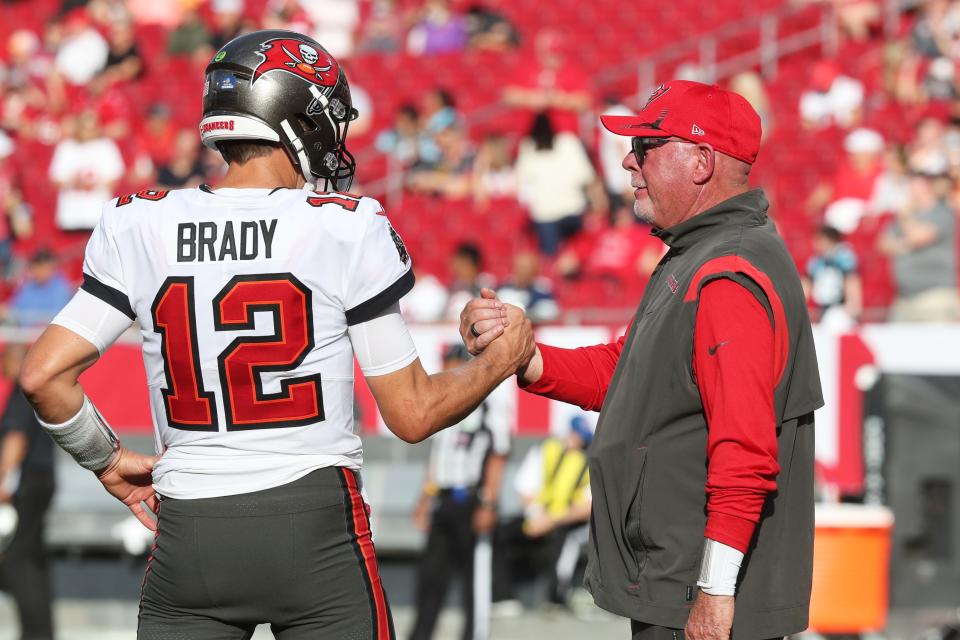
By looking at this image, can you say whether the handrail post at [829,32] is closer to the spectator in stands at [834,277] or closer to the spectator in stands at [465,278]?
the spectator in stands at [834,277]

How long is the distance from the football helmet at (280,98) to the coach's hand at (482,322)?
0.65 meters

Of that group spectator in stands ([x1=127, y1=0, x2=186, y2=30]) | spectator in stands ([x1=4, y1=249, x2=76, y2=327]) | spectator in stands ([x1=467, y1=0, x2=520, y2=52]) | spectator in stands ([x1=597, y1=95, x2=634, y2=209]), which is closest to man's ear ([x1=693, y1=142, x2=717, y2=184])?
spectator in stands ([x1=4, y1=249, x2=76, y2=327])

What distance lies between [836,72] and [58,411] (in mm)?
11086

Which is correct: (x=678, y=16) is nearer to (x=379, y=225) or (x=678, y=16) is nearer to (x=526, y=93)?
(x=526, y=93)

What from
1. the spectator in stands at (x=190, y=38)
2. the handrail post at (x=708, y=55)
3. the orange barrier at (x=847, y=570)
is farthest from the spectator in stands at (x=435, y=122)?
the orange barrier at (x=847, y=570)

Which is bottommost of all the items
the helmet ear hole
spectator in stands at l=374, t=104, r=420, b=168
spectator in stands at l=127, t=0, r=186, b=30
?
the helmet ear hole

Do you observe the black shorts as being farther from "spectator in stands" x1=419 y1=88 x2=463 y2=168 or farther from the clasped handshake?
"spectator in stands" x1=419 y1=88 x2=463 y2=168

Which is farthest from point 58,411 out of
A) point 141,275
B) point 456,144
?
point 456,144

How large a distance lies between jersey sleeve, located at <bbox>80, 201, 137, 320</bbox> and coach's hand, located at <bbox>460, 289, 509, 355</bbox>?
0.95 meters

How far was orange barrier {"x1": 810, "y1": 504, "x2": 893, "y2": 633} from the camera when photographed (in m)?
7.22

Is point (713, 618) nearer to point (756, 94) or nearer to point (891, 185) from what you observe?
point (891, 185)

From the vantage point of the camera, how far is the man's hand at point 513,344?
12.1ft

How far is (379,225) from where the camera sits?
320cm

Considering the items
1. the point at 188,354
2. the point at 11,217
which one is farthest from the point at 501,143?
the point at 188,354
